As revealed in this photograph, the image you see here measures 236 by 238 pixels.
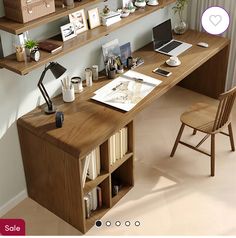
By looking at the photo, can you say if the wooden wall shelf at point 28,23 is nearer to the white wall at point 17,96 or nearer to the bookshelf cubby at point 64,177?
the white wall at point 17,96

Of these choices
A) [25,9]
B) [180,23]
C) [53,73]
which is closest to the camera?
[25,9]

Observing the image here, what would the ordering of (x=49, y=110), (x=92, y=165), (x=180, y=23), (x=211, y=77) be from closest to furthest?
1. (x=92, y=165)
2. (x=49, y=110)
3. (x=180, y=23)
4. (x=211, y=77)

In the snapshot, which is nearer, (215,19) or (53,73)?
(53,73)

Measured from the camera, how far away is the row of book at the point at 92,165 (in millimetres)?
2723

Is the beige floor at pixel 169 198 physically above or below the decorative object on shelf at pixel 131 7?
below

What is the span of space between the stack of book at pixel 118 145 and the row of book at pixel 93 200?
241 mm

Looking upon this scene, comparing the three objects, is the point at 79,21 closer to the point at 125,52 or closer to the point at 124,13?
the point at 124,13

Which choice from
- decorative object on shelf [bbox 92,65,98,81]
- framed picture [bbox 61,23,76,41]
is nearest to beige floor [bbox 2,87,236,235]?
decorative object on shelf [bbox 92,65,98,81]

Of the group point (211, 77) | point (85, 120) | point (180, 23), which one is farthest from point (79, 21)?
point (211, 77)

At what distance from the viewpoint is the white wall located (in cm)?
274

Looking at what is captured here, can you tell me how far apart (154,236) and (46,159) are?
A: 0.90m

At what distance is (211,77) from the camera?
430cm

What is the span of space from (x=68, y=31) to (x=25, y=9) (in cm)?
52

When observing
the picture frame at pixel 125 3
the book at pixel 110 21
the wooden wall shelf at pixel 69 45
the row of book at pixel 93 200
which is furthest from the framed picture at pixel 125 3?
the row of book at pixel 93 200
